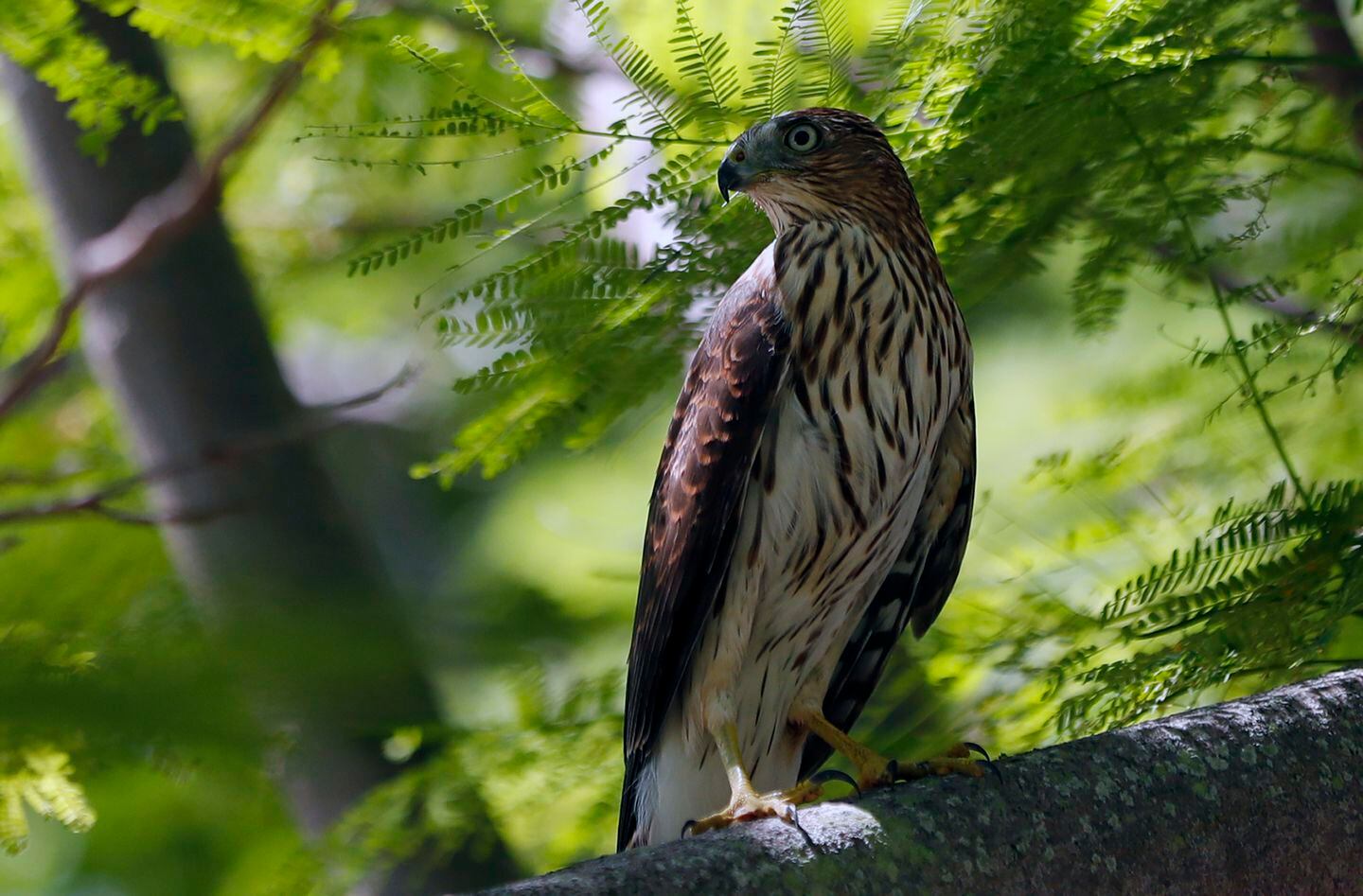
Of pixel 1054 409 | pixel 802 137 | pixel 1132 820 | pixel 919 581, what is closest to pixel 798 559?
pixel 919 581

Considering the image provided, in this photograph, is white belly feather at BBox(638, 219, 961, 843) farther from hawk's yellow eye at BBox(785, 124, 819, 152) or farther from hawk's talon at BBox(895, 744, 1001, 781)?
hawk's talon at BBox(895, 744, 1001, 781)

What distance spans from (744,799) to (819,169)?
4.54 feet

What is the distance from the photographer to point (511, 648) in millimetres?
572

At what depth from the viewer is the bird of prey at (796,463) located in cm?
288

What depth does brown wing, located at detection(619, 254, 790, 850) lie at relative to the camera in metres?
2.86

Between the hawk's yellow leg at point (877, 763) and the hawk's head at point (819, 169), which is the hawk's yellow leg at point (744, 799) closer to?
the hawk's yellow leg at point (877, 763)

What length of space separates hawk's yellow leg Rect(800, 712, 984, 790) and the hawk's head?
3.88 feet

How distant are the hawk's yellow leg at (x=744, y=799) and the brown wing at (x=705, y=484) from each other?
0.23 metres

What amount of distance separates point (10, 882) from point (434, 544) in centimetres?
375

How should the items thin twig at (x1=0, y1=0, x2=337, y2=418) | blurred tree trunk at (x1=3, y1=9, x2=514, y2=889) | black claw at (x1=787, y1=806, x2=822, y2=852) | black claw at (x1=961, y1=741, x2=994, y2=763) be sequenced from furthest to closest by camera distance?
blurred tree trunk at (x1=3, y1=9, x2=514, y2=889) → thin twig at (x1=0, y1=0, x2=337, y2=418) → black claw at (x1=961, y1=741, x2=994, y2=763) → black claw at (x1=787, y1=806, x2=822, y2=852)

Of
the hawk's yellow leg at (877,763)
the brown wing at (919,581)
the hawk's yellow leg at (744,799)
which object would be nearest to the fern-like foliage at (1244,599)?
the hawk's yellow leg at (877,763)

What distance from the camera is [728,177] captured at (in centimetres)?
275

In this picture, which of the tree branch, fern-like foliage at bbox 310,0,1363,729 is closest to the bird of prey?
fern-like foliage at bbox 310,0,1363,729

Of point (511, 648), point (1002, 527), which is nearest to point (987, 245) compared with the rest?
point (1002, 527)
